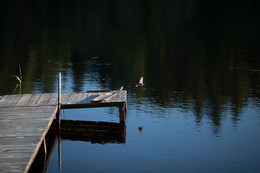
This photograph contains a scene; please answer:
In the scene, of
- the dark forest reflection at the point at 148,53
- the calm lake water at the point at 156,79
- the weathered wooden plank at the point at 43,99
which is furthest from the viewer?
the dark forest reflection at the point at 148,53

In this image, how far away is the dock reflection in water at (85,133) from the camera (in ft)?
69.1

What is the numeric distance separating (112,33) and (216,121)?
142 feet

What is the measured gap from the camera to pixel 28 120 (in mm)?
19484

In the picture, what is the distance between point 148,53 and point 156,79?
12.6m

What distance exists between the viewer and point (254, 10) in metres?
96.2

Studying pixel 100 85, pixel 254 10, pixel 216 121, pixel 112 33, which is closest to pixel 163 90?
pixel 100 85

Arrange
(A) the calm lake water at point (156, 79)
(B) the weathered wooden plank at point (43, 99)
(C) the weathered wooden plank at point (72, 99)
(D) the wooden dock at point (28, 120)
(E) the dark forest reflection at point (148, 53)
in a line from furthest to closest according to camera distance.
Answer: (E) the dark forest reflection at point (148, 53), (B) the weathered wooden plank at point (43, 99), (C) the weathered wooden plank at point (72, 99), (A) the calm lake water at point (156, 79), (D) the wooden dock at point (28, 120)

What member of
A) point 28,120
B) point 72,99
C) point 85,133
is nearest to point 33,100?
point 72,99

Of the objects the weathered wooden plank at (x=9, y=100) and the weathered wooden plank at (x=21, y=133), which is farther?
the weathered wooden plank at (x=9, y=100)

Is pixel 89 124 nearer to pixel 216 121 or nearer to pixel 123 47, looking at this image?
pixel 216 121

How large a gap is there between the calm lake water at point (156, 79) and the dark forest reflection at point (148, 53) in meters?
0.09

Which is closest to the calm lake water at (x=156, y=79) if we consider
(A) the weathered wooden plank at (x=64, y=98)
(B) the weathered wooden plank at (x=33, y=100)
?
(A) the weathered wooden plank at (x=64, y=98)

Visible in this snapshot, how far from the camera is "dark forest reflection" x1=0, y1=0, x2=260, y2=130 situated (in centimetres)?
3045

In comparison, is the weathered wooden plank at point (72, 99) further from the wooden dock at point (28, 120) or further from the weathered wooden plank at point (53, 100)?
the weathered wooden plank at point (53, 100)
